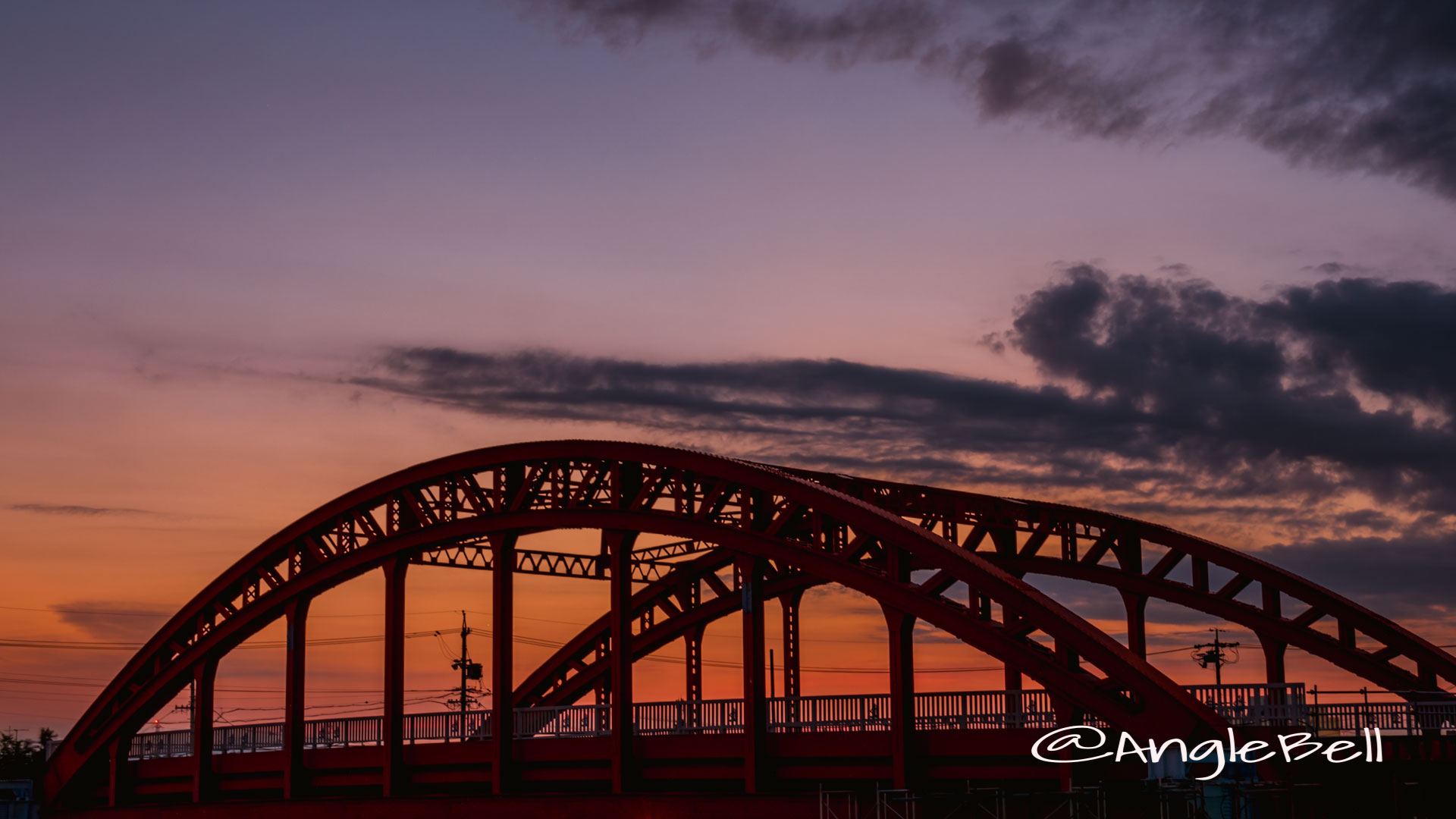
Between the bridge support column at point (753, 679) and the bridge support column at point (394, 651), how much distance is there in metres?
13.2

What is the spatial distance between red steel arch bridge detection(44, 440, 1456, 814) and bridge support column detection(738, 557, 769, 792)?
78 millimetres

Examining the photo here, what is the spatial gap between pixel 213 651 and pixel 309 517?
28.2 feet

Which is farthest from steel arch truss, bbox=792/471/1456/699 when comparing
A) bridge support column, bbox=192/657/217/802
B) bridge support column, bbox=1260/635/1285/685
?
bridge support column, bbox=192/657/217/802

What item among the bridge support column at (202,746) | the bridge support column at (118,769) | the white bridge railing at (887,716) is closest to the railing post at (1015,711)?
the white bridge railing at (887,716)

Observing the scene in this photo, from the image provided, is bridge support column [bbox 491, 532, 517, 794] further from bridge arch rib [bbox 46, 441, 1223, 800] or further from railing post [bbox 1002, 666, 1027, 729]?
railing post [bbox 1002, 666, 1027, 729]

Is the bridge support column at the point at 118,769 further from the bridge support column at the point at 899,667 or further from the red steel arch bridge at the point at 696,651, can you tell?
the bridge support column at the point at 899,667

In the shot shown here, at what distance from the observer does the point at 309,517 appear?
56.5 meters

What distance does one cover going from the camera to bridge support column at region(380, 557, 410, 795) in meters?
52.1

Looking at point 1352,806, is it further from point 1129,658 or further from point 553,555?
point 553,555

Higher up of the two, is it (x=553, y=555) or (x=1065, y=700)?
(x=553, y=555)

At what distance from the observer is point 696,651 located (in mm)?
58594

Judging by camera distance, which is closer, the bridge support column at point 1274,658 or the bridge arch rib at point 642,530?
the bridge arch rib at point 642,530

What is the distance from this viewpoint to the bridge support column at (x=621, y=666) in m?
45.2

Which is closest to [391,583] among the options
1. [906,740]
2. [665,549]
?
[665,549]
